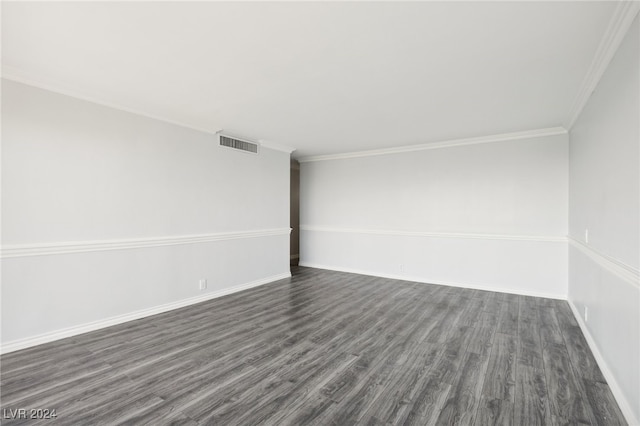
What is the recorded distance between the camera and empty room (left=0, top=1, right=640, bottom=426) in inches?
77.2

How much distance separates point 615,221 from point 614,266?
1.08ft

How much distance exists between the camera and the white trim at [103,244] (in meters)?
2.80

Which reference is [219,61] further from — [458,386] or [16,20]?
[458,386]

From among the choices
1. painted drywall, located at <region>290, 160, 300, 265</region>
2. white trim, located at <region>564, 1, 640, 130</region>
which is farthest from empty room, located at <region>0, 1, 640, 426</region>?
painted drywall, located at <region>290, 160, 300, 265</region>

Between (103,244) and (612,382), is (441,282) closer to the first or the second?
(612,382)

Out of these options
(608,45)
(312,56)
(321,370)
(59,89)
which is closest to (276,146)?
(59,89)

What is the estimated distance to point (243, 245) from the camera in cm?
507

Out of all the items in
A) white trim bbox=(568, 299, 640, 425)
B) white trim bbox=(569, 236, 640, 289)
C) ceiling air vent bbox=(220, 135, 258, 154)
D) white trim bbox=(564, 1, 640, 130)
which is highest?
white trim bbox=(564, 1, 640, 130)

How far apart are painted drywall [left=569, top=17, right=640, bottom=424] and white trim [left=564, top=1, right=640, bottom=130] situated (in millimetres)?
53

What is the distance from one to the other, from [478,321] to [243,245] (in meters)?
3.64

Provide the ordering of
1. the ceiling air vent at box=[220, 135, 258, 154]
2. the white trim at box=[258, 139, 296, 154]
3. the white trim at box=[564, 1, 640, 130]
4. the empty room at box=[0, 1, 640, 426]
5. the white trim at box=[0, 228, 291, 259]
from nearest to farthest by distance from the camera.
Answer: the white trim at box=[564, 1, 640, 130] → the empty room at box=[0, 1, 640, 426] → the white trim at box=[0, 228, 291, 259] → the ceiling air vent at box=[220, 135, 258, 154] → the white trim at box=[258, 139, 296, 154]

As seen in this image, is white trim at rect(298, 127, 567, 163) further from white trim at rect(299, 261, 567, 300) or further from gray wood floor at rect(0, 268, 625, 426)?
gray wood floor at rect(0, 268, 625, 426)

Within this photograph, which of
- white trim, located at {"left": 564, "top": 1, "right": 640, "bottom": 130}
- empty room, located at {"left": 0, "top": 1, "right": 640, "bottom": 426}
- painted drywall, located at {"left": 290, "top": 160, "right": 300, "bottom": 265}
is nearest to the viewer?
white trim, located at {"left": 564, "top": 1, "right": 640, "bottom": 130}

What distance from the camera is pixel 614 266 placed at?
2156 mm
